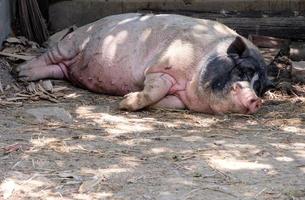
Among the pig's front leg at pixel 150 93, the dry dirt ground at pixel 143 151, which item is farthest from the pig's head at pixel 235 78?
the pig's front leg at pixel 150 93

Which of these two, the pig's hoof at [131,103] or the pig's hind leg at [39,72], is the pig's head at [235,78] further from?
the pig's hind leg at [39,72]

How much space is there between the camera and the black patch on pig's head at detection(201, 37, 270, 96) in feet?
19.4

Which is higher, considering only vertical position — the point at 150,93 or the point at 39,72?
the point at 150,93

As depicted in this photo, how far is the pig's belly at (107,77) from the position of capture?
20.9 ft

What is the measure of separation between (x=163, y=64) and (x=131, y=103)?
1.75 feet

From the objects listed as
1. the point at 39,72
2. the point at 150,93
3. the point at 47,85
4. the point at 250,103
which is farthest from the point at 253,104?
the point at 39,72

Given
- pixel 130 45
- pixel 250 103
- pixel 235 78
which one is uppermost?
pixel 130 45

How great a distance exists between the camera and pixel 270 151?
4773mm

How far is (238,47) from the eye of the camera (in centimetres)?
606

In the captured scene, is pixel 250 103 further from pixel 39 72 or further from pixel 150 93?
pixel 39 72

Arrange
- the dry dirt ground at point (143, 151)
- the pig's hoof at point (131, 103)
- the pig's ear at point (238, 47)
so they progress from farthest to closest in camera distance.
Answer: the pig's ear at point (238, 47) < the pig's hoof at point (131, 103) < the dry dirt ground at point (143, 151)

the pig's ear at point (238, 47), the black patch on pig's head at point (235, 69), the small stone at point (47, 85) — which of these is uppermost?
the pig's ear at point (238, 47)

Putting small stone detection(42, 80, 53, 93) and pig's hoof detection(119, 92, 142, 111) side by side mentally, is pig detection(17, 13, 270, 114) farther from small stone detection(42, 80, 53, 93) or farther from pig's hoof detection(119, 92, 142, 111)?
Answer: small stone detection(42, 80, 53, 93)

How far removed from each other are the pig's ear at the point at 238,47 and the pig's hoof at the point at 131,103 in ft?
3.06
